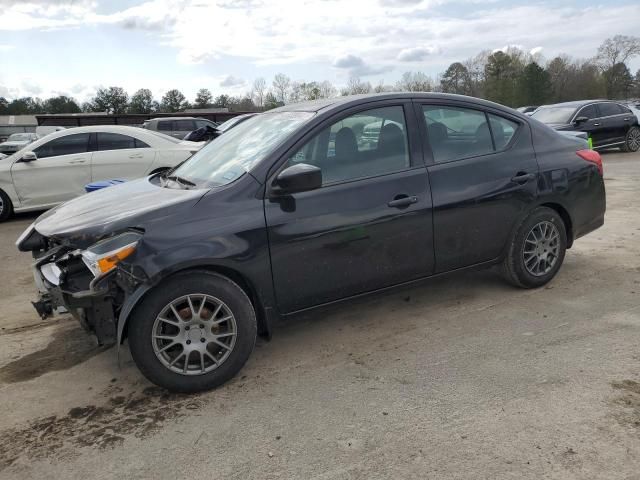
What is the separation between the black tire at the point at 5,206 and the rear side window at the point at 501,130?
8472 millimetres

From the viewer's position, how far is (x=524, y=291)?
185 inches

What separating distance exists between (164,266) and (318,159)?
1.26 meters

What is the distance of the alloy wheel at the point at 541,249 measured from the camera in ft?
14.9

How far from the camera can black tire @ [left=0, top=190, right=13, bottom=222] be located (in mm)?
9375

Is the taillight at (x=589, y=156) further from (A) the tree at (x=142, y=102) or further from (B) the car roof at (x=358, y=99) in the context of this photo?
(A) the tree at (x=142, y=102)

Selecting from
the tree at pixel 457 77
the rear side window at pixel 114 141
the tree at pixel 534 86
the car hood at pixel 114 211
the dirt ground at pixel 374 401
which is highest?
the tree at pixel 457 77

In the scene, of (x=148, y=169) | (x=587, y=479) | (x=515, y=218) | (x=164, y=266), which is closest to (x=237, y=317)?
(x=164, y=266)

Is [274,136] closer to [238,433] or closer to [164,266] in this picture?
Result: [164,266]

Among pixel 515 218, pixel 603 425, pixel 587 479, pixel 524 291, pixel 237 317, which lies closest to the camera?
pixel 587 479

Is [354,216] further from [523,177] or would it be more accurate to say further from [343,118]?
[523,177]

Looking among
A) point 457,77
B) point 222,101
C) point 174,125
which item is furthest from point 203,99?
point 174,125

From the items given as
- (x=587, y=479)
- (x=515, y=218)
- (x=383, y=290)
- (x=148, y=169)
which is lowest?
(x=587, y=479)

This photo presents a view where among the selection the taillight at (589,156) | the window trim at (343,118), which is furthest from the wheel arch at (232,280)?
the taillight at (589,156)

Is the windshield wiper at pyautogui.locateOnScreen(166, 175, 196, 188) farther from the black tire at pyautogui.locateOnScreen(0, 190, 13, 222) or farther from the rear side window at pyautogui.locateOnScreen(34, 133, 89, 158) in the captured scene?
the black tire at pyautogui.locateOnScreen(0, 190, 13, 222)
